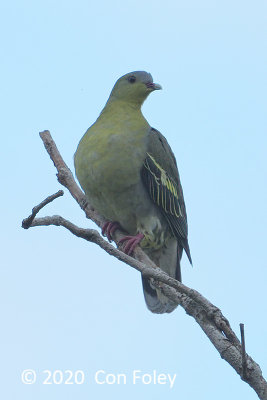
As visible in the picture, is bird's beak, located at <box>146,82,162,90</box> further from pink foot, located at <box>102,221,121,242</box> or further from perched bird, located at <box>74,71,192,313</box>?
pink foot, located at <box>102,221,121,242</box>

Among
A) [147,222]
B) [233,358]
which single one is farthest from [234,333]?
[147,222]

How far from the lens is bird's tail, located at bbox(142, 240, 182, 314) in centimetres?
604

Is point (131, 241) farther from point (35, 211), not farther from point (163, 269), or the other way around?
point (35, 211)

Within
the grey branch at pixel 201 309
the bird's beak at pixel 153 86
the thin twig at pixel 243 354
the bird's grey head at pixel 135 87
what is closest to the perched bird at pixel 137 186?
the bird's grey head at pixel 135 87

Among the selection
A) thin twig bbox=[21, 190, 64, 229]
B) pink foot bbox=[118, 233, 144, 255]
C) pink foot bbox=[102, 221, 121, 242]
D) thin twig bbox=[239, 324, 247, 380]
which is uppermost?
pink foot bbox=[102, 221, 121, 242]

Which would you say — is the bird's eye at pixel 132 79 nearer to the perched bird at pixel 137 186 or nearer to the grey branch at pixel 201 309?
the perched bird at pixel 137 186

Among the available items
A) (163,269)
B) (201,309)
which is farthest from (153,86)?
(201,309)

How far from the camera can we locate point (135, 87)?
6.70m

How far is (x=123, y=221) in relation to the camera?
592cm

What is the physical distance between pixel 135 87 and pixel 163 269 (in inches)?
68.0

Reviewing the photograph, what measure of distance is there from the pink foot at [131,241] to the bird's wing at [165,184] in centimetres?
39

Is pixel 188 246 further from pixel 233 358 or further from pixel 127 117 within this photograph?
pixel 233 358

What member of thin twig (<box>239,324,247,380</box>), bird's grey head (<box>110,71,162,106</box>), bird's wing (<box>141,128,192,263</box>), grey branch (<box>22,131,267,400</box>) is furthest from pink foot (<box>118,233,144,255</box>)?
thin twig (<box>239,324,247,380</box>)

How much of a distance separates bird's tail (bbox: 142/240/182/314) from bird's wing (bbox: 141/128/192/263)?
12 cm
